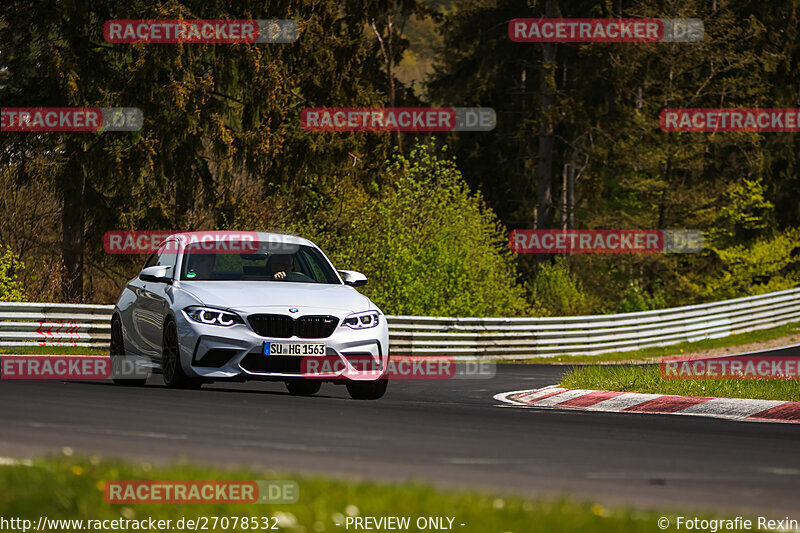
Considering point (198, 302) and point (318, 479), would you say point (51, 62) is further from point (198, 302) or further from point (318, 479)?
point (318, 479)

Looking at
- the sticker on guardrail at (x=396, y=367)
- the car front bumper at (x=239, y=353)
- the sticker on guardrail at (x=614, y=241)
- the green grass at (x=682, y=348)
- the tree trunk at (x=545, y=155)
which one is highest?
the tree trunk at (x=545, y=155)

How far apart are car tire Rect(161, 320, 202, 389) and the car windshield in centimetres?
82

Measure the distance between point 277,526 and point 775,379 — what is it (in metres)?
13.6

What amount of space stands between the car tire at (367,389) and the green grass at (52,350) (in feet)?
33.7

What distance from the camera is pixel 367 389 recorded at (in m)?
15.0

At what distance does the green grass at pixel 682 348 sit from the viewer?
32.1 m

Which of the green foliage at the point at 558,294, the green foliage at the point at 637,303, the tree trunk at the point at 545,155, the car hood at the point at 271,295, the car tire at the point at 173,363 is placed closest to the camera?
the car hood at the point at 271,295

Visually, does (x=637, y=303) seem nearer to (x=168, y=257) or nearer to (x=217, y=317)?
(x=168, y=257)

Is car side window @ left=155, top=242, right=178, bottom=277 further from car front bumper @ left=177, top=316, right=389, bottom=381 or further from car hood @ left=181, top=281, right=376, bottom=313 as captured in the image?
car front bumper @ left=177, top=316, right=389, bottom=381

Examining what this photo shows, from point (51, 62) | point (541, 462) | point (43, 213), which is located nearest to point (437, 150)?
point (43, 213)

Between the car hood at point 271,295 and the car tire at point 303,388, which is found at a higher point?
the car hood at point 271,295

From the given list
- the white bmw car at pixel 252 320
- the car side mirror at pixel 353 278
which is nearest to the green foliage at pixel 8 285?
the white bmw car at pixel 252 320

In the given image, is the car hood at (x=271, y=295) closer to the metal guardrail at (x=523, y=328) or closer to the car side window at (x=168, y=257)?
the car side window at (x=168, y=257)

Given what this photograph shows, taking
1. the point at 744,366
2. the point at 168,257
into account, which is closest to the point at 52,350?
the point at 168,257
